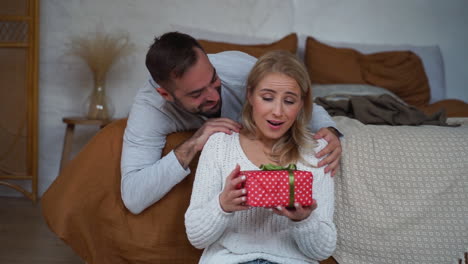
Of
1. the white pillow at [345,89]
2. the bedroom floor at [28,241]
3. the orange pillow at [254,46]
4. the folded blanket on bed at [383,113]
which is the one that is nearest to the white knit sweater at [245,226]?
the folded blanket on bed at [383,113]

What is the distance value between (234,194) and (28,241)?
1.71 m

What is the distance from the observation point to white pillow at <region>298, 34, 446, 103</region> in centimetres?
355

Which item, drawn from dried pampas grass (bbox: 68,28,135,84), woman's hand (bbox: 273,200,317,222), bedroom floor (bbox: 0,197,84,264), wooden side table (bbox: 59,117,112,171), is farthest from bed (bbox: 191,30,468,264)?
dried pampas grass (bbox: 68,28,135,84)

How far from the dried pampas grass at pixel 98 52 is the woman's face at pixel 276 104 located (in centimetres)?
204

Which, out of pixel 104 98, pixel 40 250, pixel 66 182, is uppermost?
pixel 66 182

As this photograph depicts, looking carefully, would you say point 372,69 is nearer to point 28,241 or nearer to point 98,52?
point 98,52

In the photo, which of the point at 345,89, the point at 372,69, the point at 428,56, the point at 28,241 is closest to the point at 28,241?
the point at 28,241

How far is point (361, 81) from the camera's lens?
3.27 meters

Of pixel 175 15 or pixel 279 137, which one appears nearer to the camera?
pixel 279 137

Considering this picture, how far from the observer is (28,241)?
250 cm

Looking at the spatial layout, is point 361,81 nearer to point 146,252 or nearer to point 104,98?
point 104,98

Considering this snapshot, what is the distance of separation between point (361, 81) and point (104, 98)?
1.77 meters

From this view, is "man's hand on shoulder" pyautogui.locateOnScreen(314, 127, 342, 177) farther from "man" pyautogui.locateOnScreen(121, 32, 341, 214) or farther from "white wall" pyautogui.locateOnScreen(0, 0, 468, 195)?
"white wall" pyautogui.locateOnScreen(0, 0, 468, 195)

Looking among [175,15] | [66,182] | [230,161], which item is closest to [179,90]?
[230,161]
